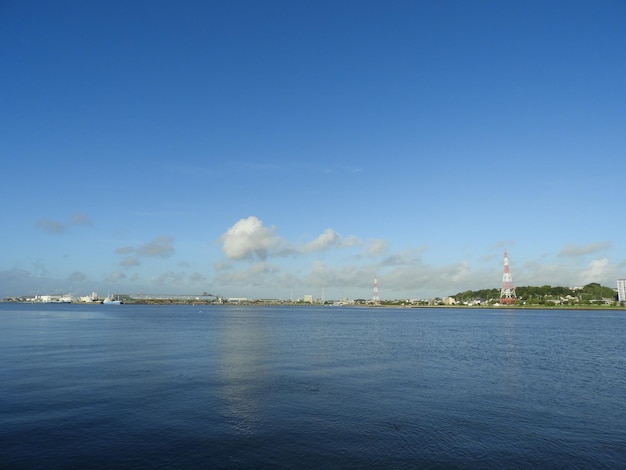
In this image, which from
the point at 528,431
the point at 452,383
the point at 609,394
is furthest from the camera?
the point at 452,383

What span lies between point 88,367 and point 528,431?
3760 cm

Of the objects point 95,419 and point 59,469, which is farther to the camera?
point 95,419

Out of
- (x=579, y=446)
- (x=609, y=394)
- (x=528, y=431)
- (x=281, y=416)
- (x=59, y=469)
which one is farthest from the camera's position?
(x=609, y=394)

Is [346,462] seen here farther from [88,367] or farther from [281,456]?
[88,367]

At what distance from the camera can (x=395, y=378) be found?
37.0 m

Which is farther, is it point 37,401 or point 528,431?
point 37,401

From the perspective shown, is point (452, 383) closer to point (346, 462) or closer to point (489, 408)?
point (489, 408)

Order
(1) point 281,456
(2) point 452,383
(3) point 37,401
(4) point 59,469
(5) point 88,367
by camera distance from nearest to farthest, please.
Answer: (4) point 59,469 → (1) point 281,456 → (3) point 37,401 → (2) point 452,383 → (5) point 88,367

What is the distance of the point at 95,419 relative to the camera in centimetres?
2417

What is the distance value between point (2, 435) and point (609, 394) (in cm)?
3996

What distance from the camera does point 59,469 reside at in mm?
17938

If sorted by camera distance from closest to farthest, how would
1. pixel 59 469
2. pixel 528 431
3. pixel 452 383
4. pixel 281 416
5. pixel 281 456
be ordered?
1. pixel 59 469
2. pixel 281 456
3. pixel 528 431
4. pixel 281 416
5. pixel 452 383

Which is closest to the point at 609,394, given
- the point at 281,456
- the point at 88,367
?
the point at 281,456

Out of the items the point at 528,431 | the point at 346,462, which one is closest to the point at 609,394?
the point at 528,431
